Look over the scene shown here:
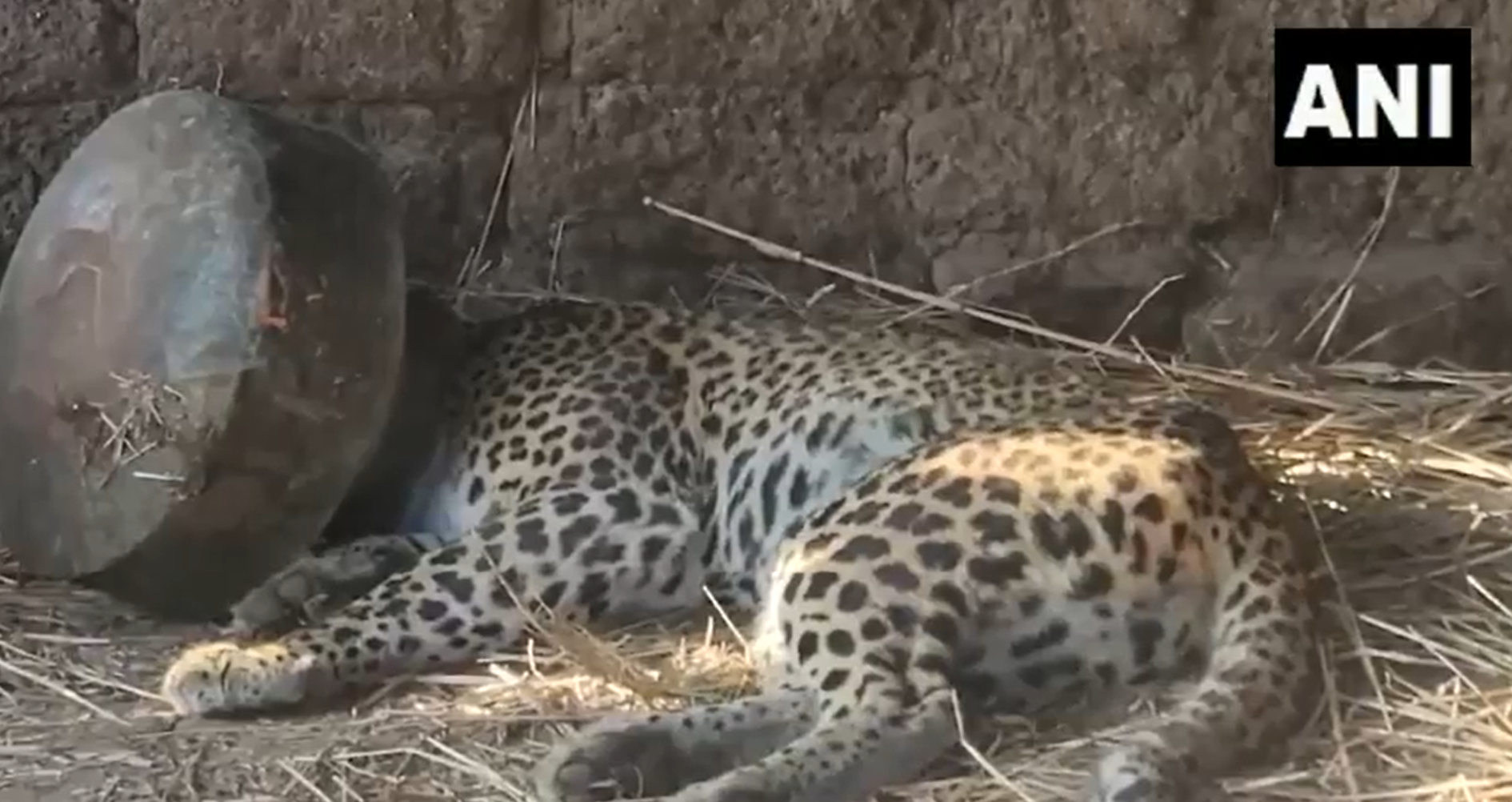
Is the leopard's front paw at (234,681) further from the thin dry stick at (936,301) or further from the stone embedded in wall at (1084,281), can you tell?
the stone embedded in wall at (1084,281)

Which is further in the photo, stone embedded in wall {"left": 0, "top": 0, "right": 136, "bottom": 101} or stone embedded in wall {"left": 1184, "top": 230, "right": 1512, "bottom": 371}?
stone embedded in wall {"left": 1184, "top": 230, "right": 1512, "bottom": 371}

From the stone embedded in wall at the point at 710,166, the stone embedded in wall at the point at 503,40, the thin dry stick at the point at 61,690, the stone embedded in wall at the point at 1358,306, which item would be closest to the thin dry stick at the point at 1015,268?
the stone embedded in wall at the point at 710,166

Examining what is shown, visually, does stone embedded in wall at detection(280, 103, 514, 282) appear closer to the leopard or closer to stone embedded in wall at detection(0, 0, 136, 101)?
stone embedded in wall at detection(0, 0, 136, 101)

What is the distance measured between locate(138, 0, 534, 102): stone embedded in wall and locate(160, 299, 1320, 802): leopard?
518 mm

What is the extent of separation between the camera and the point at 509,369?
10.8ft

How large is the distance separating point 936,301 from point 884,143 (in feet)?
0.94

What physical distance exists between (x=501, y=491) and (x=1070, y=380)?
0.83 metres

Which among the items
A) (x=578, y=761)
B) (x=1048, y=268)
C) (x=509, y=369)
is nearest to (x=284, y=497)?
(x=509, y=369)

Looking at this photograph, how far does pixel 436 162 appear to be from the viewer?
3.74 meters

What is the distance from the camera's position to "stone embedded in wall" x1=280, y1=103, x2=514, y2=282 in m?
3.70

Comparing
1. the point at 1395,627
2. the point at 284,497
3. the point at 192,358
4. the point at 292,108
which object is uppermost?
the point at 292,108

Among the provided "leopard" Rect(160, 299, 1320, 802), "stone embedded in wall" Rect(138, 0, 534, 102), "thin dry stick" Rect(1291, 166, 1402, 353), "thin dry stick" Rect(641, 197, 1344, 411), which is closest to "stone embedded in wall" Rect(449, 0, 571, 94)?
"stone embedded in wall" Rect(138, 0, 534, 102)

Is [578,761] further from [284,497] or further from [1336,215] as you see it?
[1336,215]

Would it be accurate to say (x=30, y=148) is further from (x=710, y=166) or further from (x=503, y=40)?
(x=710, y=166)
